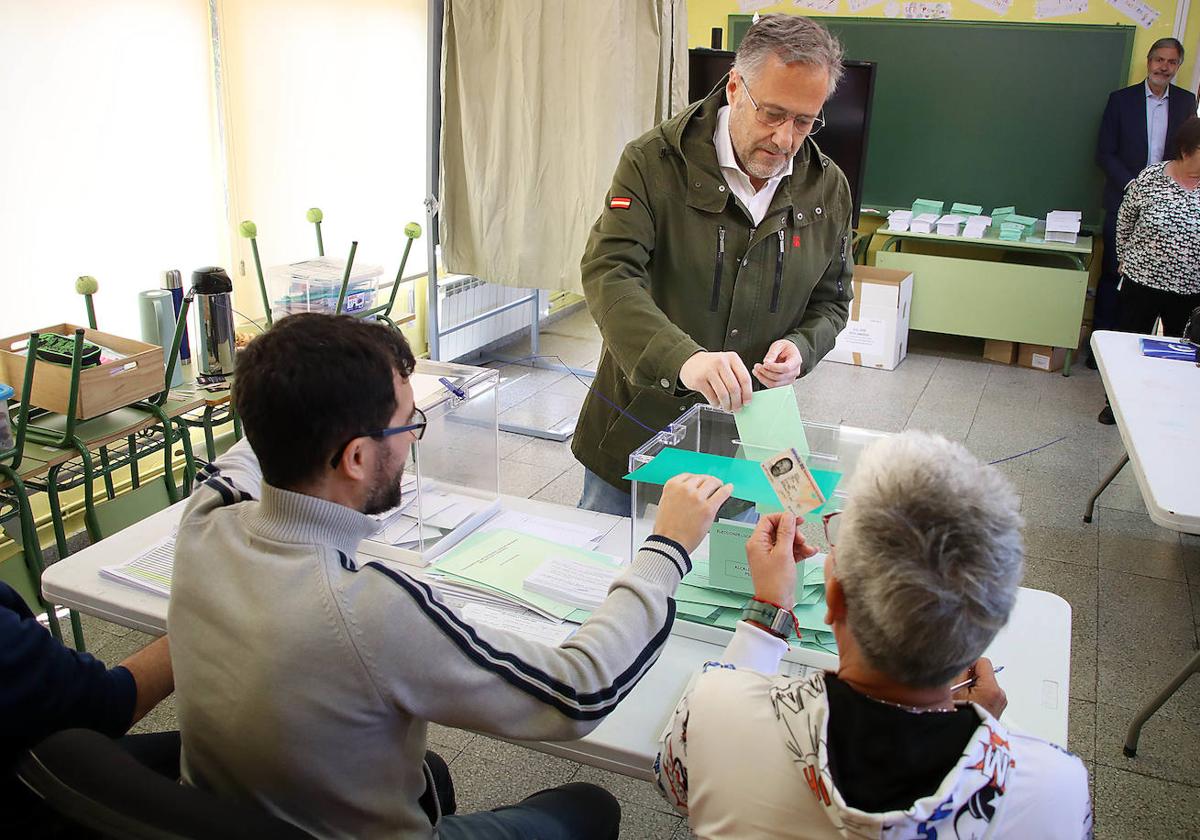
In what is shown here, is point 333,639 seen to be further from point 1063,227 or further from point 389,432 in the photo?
point 1063,227

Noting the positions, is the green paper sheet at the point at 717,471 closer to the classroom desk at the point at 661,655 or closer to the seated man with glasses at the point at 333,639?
the classroom desk at the point at 661,655

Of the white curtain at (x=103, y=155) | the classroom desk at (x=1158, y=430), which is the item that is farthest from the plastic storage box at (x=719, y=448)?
the white curtain at (x=103, y=155)

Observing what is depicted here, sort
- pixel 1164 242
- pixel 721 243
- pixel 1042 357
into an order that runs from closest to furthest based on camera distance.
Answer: pixel 721 243 < pixel 1164 242 < pixel 1042 357

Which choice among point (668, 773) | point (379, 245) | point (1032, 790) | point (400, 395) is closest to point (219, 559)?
point (400, 395)

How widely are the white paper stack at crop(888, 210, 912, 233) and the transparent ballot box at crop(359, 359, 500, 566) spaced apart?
168 inches

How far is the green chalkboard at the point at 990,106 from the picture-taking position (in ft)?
18.0

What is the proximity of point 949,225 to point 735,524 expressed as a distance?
465cm

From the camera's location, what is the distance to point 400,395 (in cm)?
117

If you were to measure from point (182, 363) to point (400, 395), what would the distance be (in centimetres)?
202

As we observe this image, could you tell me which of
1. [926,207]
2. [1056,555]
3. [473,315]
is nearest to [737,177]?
[1056,555]

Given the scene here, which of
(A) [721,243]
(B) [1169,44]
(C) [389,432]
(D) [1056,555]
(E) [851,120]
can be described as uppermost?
(B) [1169,44]

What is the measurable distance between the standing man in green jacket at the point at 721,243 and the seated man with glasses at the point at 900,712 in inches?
32.0

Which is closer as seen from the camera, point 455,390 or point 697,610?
point 697,610

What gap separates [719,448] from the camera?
5.53 ft
